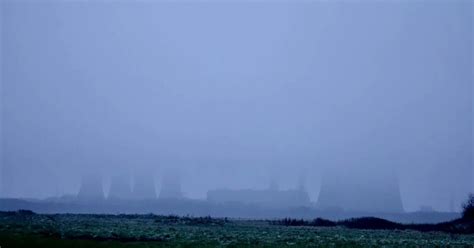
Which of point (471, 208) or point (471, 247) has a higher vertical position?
point (471, 208)

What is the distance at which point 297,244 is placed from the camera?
117 ft

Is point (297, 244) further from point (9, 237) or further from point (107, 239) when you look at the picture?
point (9, 237)

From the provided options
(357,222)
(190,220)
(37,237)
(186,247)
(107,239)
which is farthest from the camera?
(357,222)

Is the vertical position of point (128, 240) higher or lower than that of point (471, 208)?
lower

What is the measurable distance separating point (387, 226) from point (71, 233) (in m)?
52.2

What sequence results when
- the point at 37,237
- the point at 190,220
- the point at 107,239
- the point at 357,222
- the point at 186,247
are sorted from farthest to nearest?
the point at 357,222
the point at 190,220
the point at 107,239
the point at 37,237
the point at 186,247

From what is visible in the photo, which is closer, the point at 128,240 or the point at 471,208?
the point at 128,240

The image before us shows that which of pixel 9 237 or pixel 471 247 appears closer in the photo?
pixel 9 237

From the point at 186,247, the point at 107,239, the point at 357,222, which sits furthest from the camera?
the point at 357,222

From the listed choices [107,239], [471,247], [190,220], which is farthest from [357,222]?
[107,239]

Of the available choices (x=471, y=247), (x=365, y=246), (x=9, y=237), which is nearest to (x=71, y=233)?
(x=9, y=237)

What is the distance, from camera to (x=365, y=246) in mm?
35875

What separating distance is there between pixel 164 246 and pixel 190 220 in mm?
41373

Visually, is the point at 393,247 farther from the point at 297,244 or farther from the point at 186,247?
the point at 186,247
